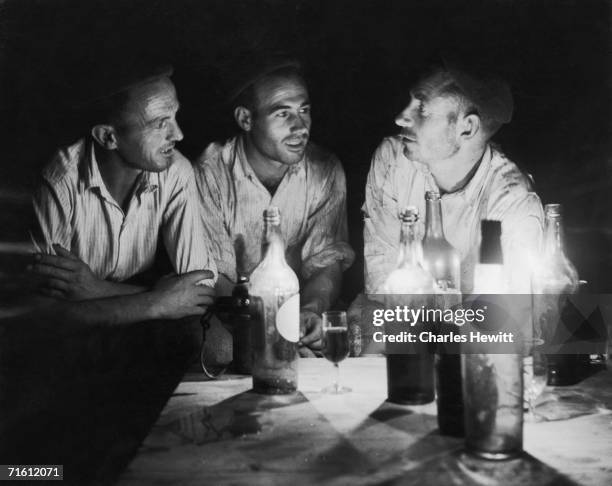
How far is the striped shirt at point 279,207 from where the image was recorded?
2.68 metres

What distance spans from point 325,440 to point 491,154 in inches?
79.8

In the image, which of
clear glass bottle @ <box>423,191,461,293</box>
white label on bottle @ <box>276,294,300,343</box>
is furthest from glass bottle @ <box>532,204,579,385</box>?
white label on bottle @ <box>276,294,300,343</box>

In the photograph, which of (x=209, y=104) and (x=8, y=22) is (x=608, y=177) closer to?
(x=209, y=104)

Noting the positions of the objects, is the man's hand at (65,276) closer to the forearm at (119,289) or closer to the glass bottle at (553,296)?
the forearm at (119,289)

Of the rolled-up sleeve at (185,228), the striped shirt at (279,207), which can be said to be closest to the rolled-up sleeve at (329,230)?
the striped shirt at (279,207)

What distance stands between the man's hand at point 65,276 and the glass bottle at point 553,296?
5.82 ft

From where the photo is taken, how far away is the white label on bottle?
4.57 feet

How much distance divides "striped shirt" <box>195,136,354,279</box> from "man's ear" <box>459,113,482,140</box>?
59 cm

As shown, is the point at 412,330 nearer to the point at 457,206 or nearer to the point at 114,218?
the point at 457,206

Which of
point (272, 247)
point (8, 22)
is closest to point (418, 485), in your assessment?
point (272, 247)

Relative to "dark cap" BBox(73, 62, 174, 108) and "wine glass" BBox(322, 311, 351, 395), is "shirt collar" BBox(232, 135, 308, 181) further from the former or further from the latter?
"wine glass" BBox(322, 311, 351, 395)

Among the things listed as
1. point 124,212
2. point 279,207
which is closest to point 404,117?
point 279,207

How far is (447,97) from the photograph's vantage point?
2.70 meters

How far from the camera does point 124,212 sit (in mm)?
2627
